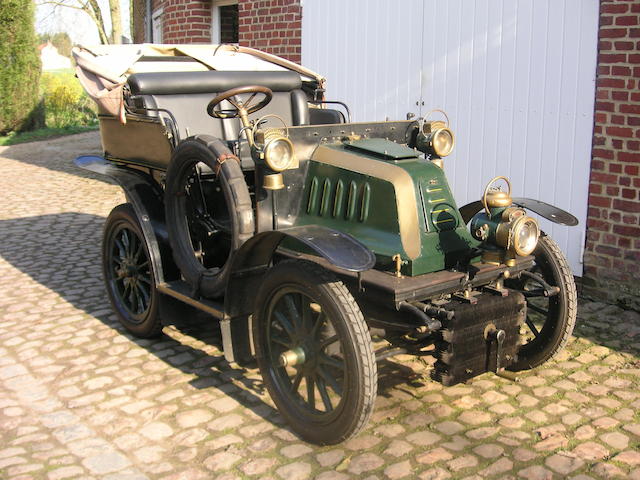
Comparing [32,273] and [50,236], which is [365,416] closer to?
[32,273]

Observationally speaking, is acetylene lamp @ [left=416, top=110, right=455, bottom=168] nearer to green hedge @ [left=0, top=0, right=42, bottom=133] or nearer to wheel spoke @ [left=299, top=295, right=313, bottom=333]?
wheel spoke @ [left=299, top=295, right=313, bottom=333]

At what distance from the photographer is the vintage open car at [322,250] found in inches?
133

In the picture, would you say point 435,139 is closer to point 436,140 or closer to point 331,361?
point 436,140

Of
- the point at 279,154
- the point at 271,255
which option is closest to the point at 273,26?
the point at 279,154

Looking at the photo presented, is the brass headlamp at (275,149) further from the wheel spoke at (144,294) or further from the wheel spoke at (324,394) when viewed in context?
the wheel spoke at (144,294)

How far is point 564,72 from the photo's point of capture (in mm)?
5613

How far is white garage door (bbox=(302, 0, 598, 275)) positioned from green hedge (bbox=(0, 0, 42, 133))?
38.1 ft

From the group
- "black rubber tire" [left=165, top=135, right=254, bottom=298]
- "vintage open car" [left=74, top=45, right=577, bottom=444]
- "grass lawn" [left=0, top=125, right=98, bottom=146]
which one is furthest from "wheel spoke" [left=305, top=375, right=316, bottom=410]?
"grass lawn" [left=0, top=125, right=98, bottom=146]

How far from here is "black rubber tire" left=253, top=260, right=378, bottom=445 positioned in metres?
3.18

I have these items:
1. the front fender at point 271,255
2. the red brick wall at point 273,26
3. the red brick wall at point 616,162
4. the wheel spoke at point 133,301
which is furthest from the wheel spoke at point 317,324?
the red brick wall at point 273,26

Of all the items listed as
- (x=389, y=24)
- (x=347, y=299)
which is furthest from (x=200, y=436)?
(x=389, y=24)

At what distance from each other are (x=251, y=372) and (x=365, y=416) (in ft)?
4.00

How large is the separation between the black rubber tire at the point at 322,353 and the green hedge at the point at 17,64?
49.5ft

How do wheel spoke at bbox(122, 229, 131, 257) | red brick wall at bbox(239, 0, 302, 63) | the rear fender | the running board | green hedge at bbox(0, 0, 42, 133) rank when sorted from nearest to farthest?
the running board < the rear fender < wheel spoke at bbox(122, 229, 131, 257) < red brick wall at bbox(239, 0, 302, 63) < green hedge at bbox(0, 0, 42, 133)
